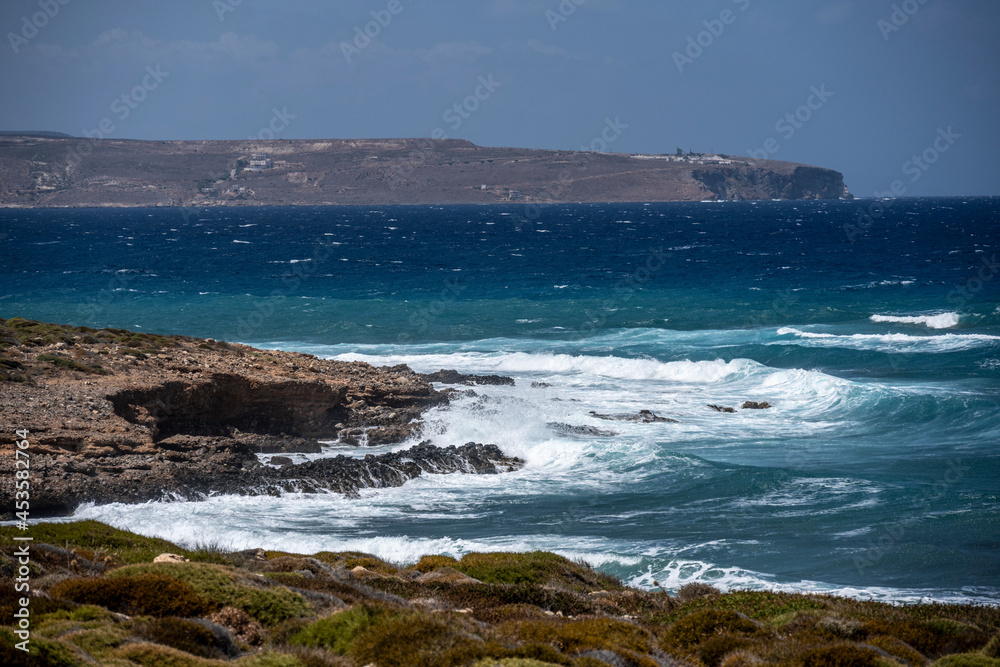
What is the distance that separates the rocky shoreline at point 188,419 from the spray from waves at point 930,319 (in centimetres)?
2810

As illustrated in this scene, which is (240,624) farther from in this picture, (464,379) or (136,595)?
(464,379)

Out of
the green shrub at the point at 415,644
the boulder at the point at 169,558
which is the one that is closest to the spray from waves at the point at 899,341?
the boulder at the point at 169,558

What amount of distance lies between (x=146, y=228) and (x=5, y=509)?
122215mm

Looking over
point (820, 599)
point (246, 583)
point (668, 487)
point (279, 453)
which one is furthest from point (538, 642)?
point (279, 453)

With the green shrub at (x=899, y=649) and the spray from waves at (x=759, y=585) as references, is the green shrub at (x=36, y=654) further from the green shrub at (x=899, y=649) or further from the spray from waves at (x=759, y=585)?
the spray from waves at (x=759, y=585)

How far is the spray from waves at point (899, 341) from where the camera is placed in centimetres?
3700

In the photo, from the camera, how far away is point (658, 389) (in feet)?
→ 107

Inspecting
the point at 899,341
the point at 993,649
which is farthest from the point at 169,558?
the point at 899,341

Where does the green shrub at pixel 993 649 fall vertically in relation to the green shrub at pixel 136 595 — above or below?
below

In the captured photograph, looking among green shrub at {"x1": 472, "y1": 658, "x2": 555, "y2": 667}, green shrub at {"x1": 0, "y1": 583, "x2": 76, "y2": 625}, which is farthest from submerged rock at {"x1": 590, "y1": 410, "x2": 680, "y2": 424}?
green shrub at {"x1": 0, "y1": 583, "x2": 76, "y2": 625}

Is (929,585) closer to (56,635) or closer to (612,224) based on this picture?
(56,635)

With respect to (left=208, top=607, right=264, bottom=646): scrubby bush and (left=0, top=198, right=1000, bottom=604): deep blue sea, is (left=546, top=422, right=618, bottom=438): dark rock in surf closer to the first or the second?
(left=0, top=198, right=1000, bottom=604): deep blue sea

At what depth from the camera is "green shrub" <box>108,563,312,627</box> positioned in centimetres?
902

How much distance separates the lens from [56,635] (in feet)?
23.4
